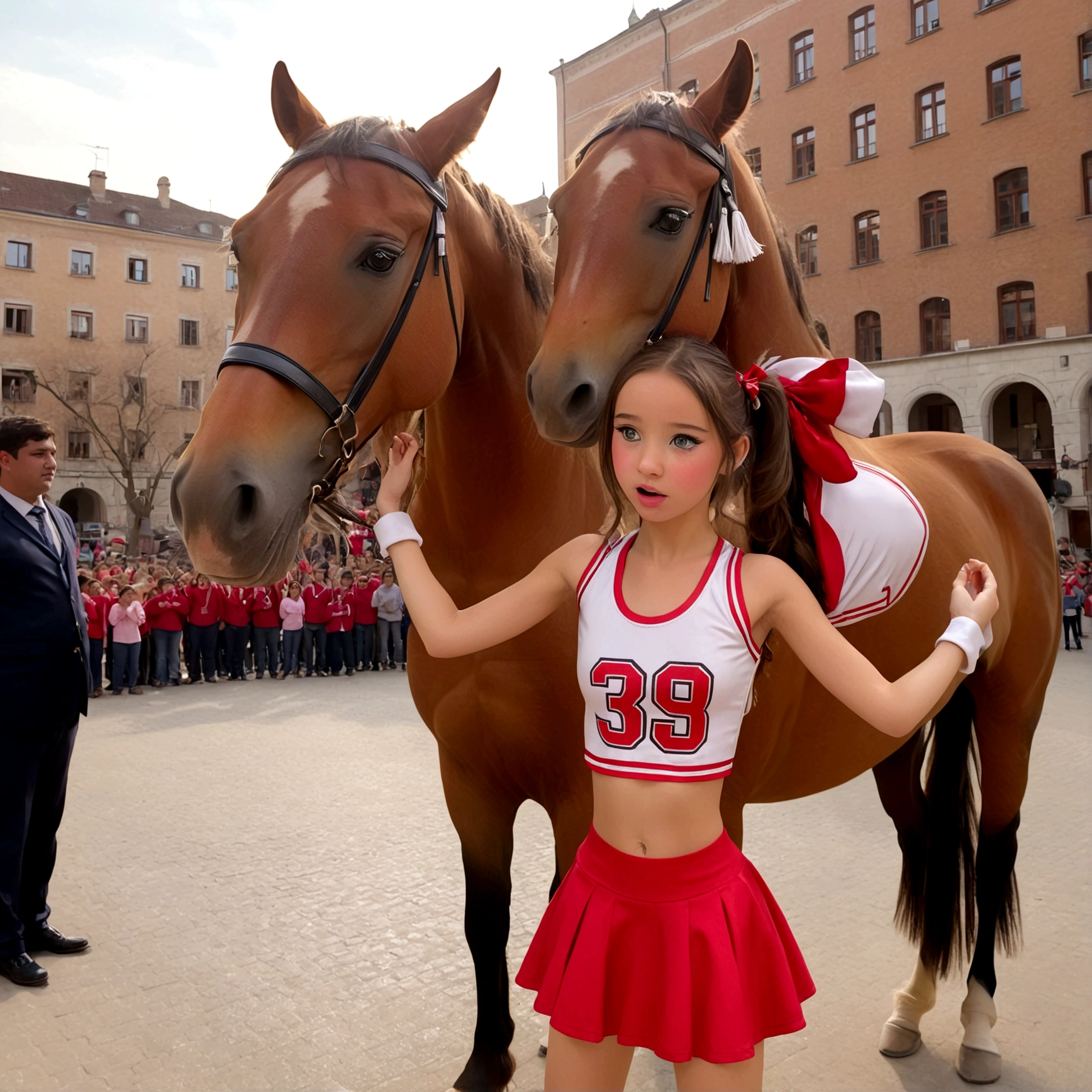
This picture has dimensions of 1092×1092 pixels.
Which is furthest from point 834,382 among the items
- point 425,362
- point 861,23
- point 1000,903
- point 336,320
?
point 861,23

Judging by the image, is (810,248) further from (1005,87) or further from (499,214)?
(499,214)

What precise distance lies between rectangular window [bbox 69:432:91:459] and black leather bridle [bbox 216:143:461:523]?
141ft

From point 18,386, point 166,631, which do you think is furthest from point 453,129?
point 18,386

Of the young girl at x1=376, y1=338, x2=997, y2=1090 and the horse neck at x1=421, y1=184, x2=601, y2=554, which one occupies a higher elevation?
the horse neck at x1=421, y1=184, x2=601, y2=554

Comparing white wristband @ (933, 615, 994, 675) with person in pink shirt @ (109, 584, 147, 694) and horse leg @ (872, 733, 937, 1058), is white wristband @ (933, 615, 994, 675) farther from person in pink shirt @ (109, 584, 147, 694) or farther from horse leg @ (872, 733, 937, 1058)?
person in pink shirt @ (109, 584, 147, 694)

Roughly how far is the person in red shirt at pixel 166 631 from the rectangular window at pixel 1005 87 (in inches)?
915

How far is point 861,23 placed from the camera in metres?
25.2

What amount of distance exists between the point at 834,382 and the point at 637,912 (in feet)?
3.62

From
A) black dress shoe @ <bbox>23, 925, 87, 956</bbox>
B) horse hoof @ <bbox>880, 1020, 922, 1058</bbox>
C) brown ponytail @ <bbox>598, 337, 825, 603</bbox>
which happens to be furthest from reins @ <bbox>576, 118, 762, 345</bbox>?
black dress shoe @ <bbox>23, 925, 87, 956</bbox>

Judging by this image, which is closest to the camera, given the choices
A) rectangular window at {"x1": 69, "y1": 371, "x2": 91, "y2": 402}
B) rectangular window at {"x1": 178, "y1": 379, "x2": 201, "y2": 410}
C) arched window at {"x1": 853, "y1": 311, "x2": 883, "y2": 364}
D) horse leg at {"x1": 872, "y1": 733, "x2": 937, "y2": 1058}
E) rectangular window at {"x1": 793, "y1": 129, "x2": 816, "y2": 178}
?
horse leg at {"x1": 872, "y1": 733, "x2": 937, "y2": 1058}

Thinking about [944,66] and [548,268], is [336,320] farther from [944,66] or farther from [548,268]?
[944,66]

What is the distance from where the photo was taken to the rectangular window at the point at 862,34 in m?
25.0

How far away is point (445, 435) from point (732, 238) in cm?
82

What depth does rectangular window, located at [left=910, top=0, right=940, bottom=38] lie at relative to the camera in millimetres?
23938
